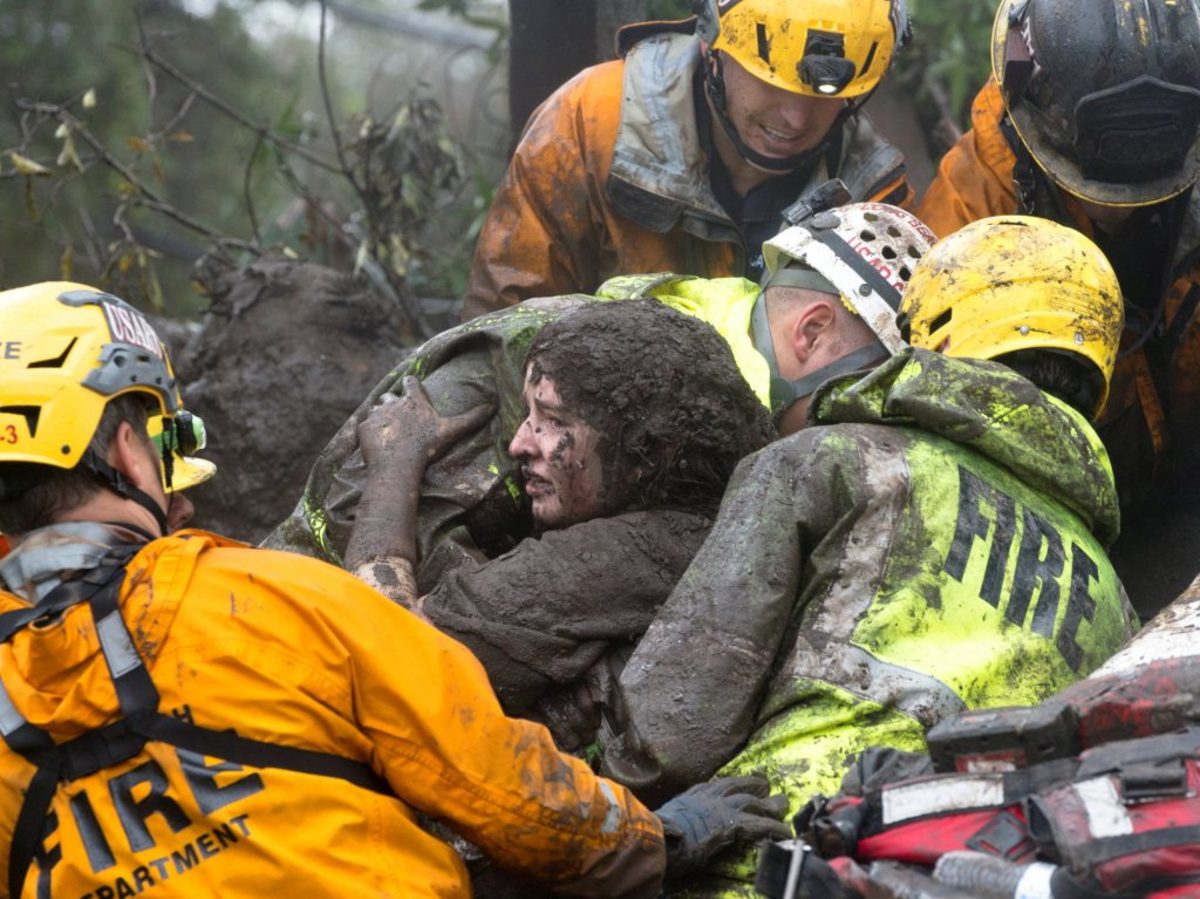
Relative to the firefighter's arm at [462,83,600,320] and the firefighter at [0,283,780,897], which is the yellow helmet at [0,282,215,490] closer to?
the firefighter at [0,283,780,897]

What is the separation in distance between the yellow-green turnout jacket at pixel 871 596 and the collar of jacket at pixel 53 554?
3.03 ft

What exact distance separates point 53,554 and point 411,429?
48.5 inches

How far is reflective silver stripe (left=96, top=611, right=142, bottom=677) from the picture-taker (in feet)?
8.08

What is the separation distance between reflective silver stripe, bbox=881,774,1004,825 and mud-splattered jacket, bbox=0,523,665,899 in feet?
1.69

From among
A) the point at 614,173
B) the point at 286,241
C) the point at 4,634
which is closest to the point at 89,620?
the point at 4,634

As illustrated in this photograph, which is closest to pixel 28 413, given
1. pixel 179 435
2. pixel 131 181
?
pixel 179 435

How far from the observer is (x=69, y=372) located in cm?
267

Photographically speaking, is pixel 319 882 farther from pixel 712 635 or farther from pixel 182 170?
pixel 182 170

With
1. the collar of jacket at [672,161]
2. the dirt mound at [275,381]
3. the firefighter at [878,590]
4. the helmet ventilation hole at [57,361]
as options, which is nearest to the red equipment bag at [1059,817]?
the firefighter at [878,590]

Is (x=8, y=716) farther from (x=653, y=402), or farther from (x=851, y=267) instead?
(x=851, y=267)

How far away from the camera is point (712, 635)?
3029mm

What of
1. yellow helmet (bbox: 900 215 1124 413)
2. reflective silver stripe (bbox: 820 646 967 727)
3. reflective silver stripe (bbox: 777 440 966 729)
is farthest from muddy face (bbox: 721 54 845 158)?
reflective silver stripe (bbox: 820 646 967 727)

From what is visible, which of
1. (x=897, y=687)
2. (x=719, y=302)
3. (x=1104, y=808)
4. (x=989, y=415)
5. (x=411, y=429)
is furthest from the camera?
(x=719, y=302)

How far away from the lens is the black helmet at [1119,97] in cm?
475
